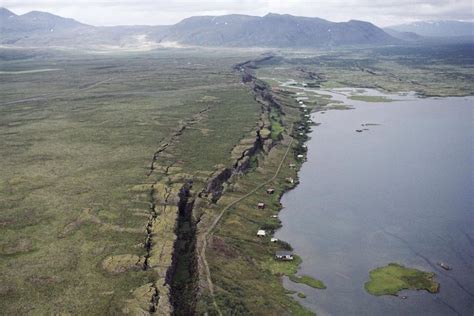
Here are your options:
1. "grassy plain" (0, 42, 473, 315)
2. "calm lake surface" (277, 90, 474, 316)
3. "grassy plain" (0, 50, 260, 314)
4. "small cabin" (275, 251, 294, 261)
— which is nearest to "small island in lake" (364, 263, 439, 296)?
"calm lake surface" (277, 90, 474, 316)

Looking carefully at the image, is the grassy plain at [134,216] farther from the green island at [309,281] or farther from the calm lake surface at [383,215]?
the calm lake surface at [383,215]

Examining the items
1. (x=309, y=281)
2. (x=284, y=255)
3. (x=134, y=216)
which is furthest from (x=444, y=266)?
(x=134, y=216)

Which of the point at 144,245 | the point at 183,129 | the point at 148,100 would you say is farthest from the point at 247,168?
the point at 148,100

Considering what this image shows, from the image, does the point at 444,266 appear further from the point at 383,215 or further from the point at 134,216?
the point at 134,216

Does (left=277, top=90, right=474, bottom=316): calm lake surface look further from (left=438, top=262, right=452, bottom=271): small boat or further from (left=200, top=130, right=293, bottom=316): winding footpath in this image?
(left=200, top=130, right=293, bottom=316): winding footpath

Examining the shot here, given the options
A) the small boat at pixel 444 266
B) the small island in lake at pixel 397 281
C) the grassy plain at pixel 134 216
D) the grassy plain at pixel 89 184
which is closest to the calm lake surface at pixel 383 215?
the small boat at pixel 444 266
